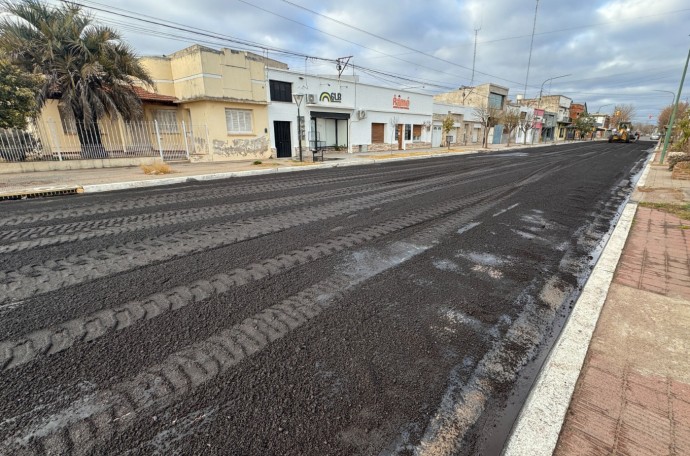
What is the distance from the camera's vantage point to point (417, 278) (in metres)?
3.80

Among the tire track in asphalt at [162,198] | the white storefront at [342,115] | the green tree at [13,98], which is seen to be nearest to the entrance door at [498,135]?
the white storefront at [342,115]

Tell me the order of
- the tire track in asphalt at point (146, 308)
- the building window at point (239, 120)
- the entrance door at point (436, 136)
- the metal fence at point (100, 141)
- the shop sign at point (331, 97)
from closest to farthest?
1. the tire track in asphalt at point (146, 308)
2. the metal fence at point (100, 141)
3. the building window at point (239, 120)
4. the shop sign at point (331, 97)
5. the entrance door at point (436, 136)

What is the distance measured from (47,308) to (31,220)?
4524 millimetres

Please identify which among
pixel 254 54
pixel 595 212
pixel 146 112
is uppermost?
pixel 254 54

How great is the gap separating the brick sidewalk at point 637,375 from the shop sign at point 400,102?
27.6 m

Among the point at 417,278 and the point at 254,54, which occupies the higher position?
the point at 254,54

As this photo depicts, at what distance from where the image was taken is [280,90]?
20.9 m

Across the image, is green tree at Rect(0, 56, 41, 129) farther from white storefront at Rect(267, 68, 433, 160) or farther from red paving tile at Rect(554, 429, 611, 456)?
red paving tile at Rect(554, 429, 611, 456)

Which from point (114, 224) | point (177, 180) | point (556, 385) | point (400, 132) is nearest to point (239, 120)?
point (177, 180)

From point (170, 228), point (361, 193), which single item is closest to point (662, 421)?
point (170, 228)

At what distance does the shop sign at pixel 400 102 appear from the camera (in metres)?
29.0

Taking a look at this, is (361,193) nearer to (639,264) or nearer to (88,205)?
(639,264)

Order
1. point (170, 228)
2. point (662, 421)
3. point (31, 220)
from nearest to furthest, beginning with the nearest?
point (662, 421)
point (170, 228)
point (31, 220)

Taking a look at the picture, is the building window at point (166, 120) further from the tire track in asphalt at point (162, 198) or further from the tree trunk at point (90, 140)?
the tire track in asphalt at point (162, 198)
